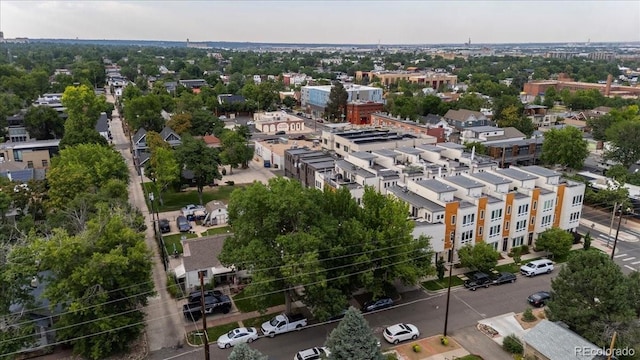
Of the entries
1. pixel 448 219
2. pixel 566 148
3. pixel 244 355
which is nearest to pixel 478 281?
pixel 448 219

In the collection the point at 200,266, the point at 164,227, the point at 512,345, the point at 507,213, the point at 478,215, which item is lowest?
the point at 164,227

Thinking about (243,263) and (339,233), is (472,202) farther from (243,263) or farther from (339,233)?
(243,263)

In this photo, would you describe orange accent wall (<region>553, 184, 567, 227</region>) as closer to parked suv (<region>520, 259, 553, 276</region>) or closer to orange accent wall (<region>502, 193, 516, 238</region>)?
orange accent wall (<region>502, 193, 516, 238</region>)

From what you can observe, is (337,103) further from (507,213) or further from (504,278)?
(504,278)

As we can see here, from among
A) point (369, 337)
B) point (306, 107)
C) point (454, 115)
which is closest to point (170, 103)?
point (306, 107)

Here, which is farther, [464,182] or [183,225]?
[183,225]

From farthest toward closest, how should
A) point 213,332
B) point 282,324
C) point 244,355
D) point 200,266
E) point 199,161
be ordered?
point 199,161, point 200,266, point 213,332, point 282,324, point 244,355

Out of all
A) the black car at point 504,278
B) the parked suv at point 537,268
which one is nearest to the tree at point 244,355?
the black car at point 504,278
